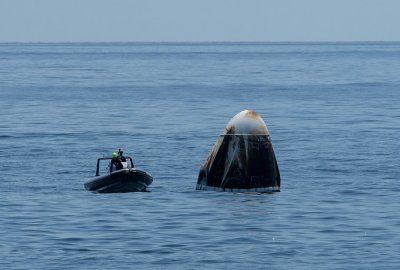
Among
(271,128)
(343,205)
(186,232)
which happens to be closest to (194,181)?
(343,205)

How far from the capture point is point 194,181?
57.2 metres

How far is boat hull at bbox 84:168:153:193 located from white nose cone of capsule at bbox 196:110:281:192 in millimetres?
3416

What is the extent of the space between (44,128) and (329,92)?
65566 millimetres

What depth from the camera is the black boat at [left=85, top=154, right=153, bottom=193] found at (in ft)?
170

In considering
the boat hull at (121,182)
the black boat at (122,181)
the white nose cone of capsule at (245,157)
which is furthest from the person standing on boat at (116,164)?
the white nose cone of capsule at (245,157)

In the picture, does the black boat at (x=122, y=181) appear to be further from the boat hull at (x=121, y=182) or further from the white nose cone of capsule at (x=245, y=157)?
the white nose cone of capsule at (x=245, y=157)

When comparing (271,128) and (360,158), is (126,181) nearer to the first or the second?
(360,158)

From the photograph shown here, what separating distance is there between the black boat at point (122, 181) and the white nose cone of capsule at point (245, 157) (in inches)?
135

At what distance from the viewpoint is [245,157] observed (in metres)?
50.0

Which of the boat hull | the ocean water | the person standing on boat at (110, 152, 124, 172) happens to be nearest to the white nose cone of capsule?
the ocean water

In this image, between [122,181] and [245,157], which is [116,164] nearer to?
[122,181]

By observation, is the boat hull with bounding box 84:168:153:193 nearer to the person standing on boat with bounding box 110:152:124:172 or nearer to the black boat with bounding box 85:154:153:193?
the black boat with bounding box 85:154:153:193

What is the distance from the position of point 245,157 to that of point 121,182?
6004 mm

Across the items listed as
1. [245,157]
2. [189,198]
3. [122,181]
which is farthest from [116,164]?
[245,157]
